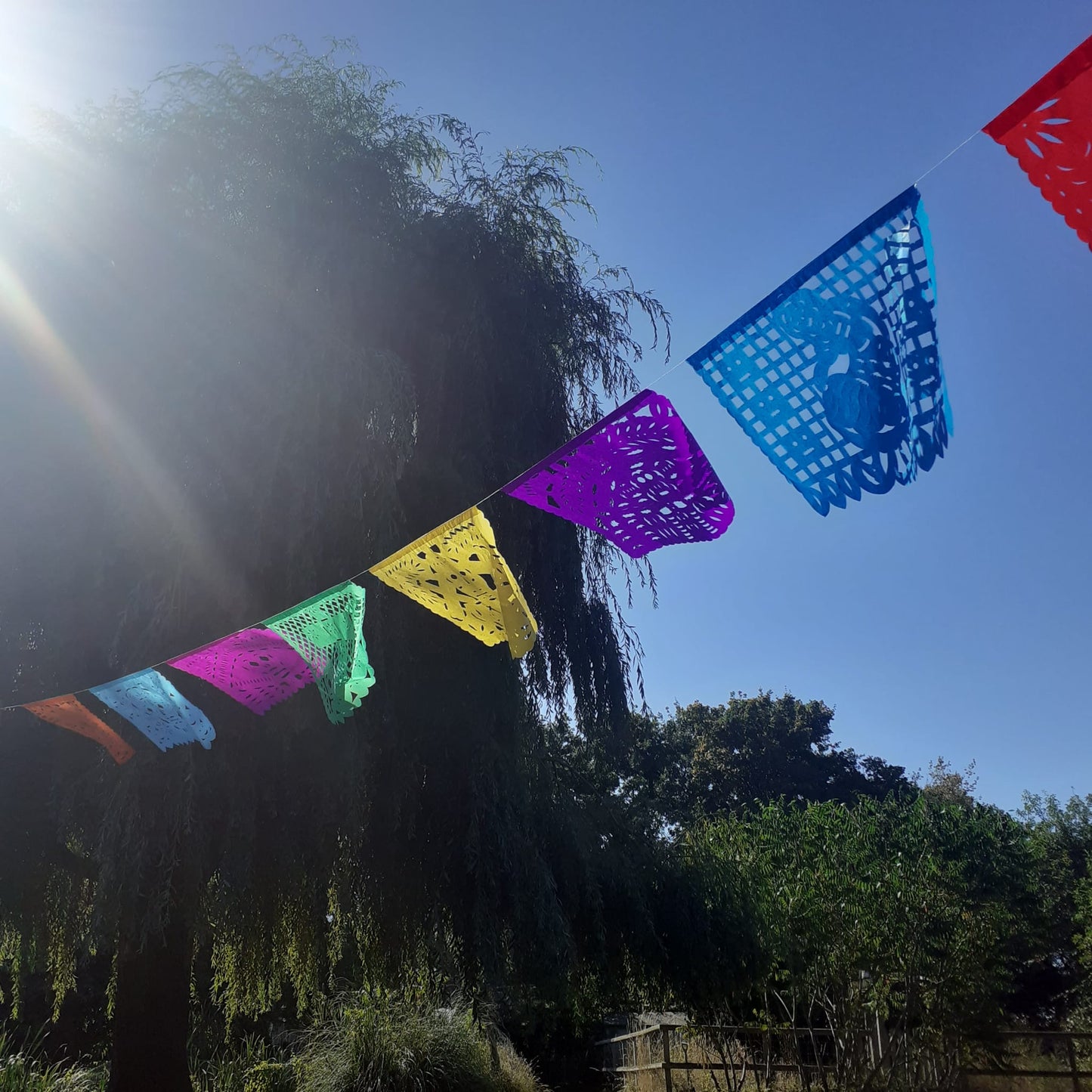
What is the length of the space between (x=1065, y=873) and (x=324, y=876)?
81.1 feet

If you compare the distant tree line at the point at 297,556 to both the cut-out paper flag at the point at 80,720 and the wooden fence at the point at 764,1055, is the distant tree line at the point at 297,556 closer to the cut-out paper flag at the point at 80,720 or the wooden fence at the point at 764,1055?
the cut-out paper flag at the point at 80,720

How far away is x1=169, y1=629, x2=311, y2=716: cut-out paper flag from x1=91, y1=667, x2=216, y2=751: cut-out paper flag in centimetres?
21

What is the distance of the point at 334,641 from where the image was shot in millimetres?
3693

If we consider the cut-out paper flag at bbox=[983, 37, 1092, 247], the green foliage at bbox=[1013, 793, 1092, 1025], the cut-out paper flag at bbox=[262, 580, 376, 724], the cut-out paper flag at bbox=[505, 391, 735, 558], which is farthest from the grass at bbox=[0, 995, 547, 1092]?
the green foliage at bbox=[1013, 793, 1092, 1025]

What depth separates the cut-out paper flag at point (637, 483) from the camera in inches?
108

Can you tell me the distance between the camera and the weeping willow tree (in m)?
4.98

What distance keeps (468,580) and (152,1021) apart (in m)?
4.31

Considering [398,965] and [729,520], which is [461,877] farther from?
[729,520]

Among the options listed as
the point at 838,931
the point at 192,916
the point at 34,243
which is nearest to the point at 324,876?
the point at 192,916

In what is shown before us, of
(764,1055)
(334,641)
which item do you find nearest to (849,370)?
(334,641)

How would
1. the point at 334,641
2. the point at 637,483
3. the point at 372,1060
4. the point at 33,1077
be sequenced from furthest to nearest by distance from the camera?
the point at 372,1060 < the point at 33,1077 < the point at 334,641 < the point at 637,483

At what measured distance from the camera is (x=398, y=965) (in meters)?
5.38

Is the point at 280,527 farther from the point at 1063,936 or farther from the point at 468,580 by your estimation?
the point at 1063,936

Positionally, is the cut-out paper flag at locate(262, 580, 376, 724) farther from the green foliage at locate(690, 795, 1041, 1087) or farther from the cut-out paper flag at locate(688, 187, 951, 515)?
the green foliage at locate(690, 795, 1041, 1087)
